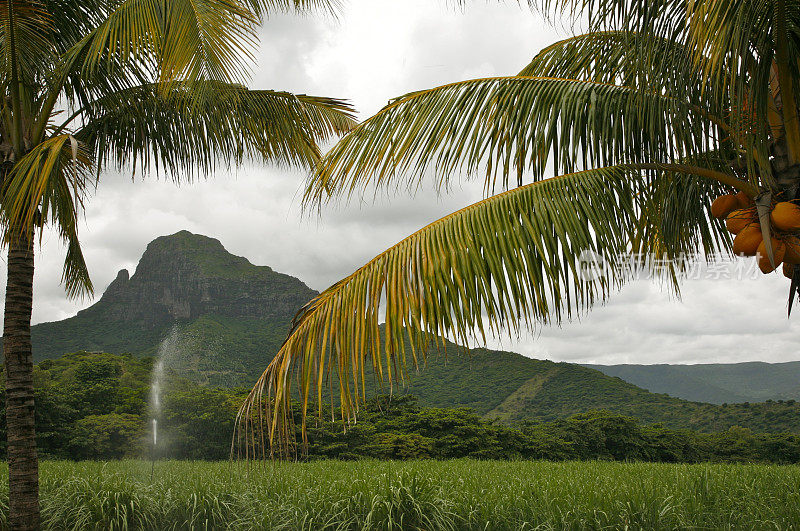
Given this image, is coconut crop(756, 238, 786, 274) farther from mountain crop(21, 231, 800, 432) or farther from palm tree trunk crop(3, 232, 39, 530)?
palm tree trunk crop(3, 232, 39, 530)

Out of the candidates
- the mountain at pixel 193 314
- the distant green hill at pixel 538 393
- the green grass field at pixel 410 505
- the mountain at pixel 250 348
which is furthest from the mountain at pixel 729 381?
the green grass field at pixel 410 505

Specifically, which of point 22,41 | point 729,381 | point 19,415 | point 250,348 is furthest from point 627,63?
point 729,381

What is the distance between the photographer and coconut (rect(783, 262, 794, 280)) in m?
3.44

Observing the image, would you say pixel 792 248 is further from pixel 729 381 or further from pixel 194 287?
pixel 729 381

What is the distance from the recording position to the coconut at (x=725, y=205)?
11.9ft

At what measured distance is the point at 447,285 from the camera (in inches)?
117

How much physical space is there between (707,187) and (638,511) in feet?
9.66

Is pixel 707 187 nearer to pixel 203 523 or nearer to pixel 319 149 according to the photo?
pixel 319 149

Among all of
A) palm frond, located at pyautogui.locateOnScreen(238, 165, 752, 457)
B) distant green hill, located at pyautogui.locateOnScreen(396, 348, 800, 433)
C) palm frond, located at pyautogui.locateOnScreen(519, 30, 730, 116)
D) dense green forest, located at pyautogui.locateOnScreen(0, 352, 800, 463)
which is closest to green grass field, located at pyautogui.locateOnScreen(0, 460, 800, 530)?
palm frond, located at pyautogui.locateOnScreen(238, 165, 752, 457)

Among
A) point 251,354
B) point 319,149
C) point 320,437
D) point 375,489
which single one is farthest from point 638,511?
point 251,354

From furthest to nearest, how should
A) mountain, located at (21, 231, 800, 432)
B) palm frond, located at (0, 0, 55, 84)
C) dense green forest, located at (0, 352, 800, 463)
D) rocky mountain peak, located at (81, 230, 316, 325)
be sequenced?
rocky mountain peak, located at (81, 230, 316, 325) → mountain, located at (21, 231, 800, 432) → dense green forest, located at (0, 352, 800, 463) → palm frond, located at (0, 0, 55, 84)

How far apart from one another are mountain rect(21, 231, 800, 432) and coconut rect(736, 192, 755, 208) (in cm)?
218

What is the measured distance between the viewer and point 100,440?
18.6 m

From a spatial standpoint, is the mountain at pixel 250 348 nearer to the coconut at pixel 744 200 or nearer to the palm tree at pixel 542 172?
the palm tree at pixel 542 172
